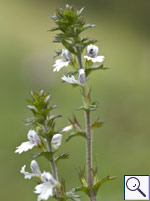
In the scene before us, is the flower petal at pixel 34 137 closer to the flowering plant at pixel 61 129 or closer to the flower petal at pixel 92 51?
the flowering plant at pixel 61 129

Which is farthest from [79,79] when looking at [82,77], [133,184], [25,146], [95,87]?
[95,87]

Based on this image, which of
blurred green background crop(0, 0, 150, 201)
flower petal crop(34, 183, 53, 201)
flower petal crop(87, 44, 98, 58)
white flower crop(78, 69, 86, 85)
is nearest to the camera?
flower petal crop(34, 183, 53, 201)

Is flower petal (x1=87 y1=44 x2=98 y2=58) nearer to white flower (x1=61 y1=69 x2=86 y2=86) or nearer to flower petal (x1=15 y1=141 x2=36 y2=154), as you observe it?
white flower (x1=61 y1=69 x2=86 y2=86)

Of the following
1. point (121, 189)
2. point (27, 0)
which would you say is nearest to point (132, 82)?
point (121, 189)

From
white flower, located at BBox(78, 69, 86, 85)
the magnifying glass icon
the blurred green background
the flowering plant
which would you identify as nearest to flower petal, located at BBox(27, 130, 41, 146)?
the flowering plant

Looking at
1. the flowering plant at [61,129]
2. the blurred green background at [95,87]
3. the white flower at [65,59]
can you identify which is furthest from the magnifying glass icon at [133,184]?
the blurred green background at [95,87]
